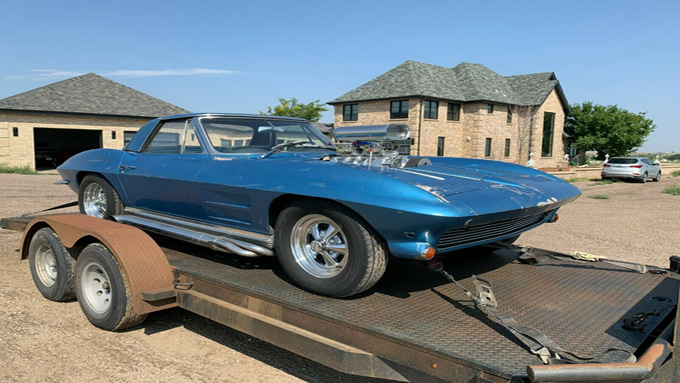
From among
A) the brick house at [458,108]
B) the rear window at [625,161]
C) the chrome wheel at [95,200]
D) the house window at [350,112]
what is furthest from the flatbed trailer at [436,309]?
the house window at [350,112]

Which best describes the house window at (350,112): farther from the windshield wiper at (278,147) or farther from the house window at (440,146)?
the windshield wiper at (278,147)

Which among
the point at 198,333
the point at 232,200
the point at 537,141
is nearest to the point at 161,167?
the point at 232,200

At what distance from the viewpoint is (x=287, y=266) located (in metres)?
3.00

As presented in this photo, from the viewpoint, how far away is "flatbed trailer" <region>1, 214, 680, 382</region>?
2061mm

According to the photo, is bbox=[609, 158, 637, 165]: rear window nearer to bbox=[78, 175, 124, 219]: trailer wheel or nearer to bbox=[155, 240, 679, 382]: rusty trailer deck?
bbox=[155, 240, 679, 382]: rusty trailer deck

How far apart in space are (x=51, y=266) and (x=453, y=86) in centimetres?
2957

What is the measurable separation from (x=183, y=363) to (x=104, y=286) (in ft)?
3.18

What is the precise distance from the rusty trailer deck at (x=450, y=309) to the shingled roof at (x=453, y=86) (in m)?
25.5

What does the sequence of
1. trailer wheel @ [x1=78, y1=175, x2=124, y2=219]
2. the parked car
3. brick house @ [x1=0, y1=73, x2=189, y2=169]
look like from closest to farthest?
trailer wheel @ [x1=78, y1=175, x2=124, y2=219] → brick house @ [x1=0, y1=73, x2=189, y2=169] → the parked car

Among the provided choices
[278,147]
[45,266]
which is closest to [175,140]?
[278,147]

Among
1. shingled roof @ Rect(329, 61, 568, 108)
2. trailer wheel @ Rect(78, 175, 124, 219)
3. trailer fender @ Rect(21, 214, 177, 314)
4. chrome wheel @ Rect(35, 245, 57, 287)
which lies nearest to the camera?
trailer fender @ Rect(21, 214, 177, 314)

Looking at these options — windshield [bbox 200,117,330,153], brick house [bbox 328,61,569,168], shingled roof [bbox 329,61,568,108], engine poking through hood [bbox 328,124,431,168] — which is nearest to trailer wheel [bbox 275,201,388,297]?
engine poking through hood [bbox 328,124,431,168]

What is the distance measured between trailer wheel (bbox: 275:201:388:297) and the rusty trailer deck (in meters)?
0.10

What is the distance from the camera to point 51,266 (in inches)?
169
